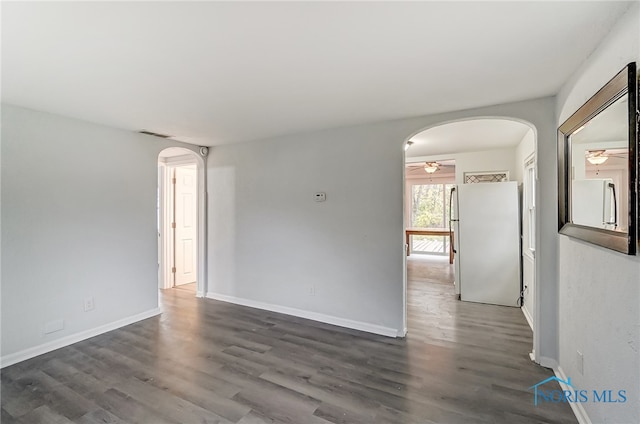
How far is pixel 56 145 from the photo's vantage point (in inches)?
119

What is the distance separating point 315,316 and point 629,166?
323cm

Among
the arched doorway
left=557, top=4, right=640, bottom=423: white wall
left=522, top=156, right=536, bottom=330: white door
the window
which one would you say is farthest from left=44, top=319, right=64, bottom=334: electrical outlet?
the window

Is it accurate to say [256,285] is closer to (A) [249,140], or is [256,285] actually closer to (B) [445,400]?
(A) [249,140]

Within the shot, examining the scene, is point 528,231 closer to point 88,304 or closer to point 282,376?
point 282,376

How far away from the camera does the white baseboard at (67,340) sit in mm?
2711

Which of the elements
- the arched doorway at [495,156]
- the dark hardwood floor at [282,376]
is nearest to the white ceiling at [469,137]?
the arched doorway at [495,156]

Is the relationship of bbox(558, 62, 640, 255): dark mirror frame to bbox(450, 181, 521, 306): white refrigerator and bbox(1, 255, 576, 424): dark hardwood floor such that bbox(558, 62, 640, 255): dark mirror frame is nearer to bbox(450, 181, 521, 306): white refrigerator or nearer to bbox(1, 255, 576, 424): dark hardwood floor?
bbox(1, 255, 576, 424): dark hardwood floor

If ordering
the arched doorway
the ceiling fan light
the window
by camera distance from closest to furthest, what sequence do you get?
the ceiling fan light → the arched doorway → the window

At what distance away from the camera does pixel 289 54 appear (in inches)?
72.3

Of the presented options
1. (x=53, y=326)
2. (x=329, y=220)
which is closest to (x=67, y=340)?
(x=53, y=326)

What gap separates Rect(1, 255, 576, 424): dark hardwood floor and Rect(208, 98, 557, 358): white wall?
44cm

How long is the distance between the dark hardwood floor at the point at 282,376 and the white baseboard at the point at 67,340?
0.29 ft

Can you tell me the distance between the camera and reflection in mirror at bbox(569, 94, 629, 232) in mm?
1437

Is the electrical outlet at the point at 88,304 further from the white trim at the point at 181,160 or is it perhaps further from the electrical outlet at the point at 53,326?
the white trim at the point at 181,160
